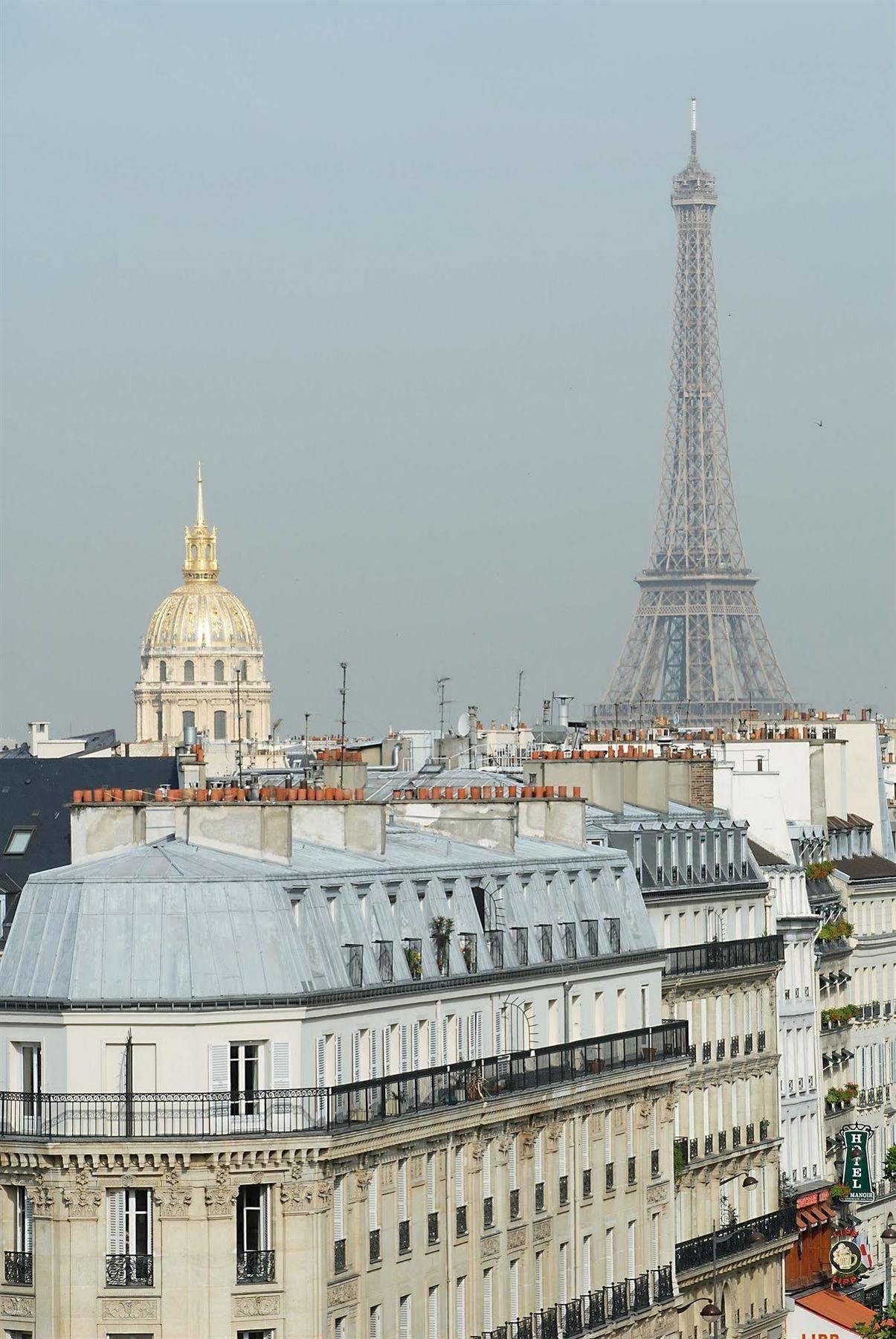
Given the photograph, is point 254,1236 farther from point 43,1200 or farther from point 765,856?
point 765,856

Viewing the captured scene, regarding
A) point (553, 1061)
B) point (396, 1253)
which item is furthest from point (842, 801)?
point (396, 1253)

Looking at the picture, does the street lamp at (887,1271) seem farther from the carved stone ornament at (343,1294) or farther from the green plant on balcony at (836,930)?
the carved stone ornament at (343,1294)

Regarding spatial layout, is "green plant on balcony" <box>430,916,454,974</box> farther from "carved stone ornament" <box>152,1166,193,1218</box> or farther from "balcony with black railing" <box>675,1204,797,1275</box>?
"balcony with black railing" <box>675,1204,797,1275</box>

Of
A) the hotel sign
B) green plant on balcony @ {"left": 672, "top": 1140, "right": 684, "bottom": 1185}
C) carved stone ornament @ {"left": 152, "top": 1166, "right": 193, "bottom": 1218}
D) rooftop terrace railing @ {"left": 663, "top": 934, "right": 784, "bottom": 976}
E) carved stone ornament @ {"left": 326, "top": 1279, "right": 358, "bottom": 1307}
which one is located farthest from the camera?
the hotel sign

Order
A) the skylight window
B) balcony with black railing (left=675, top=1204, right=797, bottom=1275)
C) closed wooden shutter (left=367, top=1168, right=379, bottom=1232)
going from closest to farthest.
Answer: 1. closed wooden shutter (left=367, top=1168, right=379, bottom=1232)
2. balcony with black railing (left=675, top=1204, right=797, bottom=1275)
3. the skylight window

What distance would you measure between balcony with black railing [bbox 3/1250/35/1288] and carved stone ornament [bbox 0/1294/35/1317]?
16 cm

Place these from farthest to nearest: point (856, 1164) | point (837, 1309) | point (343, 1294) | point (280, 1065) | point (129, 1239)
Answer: point (856, 1164) < point (837, 1309) < point (343, 1294) < point (280, 1065) < point (129, 1239)

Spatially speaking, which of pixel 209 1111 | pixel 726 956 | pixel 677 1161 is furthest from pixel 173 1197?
pixel 726 956

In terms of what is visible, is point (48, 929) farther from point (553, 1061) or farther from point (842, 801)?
point (842, 801)

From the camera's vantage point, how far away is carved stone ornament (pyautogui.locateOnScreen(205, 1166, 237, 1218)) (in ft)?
156

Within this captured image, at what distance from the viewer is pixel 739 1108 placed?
72375 mm

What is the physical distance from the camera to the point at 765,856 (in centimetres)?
7888

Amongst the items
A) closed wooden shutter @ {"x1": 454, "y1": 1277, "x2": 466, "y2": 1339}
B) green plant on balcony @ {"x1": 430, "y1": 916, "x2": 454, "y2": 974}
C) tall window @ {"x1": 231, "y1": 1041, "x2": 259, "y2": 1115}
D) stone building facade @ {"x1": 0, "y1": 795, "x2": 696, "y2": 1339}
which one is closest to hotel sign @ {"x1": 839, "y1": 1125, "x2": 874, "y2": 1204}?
stone building facade @ {"x1": 0, "y1": 795, "x2": 696, "y2": 1339}

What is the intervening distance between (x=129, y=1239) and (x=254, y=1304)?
5.63 feet
